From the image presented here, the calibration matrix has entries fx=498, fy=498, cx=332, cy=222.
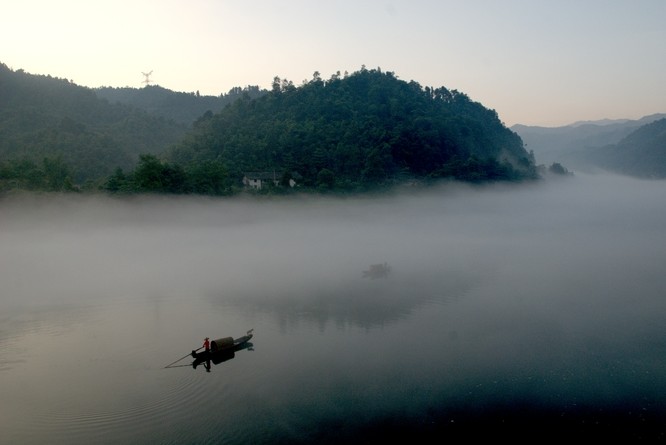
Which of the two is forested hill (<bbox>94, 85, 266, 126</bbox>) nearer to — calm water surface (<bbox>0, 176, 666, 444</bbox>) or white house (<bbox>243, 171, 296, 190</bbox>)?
white house (<bbox>243, 171, 296, 190</bbox>)

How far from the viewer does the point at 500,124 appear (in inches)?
4090

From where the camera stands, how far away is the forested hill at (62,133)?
1528 inches

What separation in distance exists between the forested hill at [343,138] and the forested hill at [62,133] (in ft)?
24.8

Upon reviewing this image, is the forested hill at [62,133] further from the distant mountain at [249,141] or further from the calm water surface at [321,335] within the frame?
the calm water surface at [321,335]

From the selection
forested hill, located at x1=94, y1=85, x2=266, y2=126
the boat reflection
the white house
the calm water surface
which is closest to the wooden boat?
the boat reflection

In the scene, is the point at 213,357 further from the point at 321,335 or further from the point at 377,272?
the point at 377,272

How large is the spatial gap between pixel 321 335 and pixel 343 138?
134ft

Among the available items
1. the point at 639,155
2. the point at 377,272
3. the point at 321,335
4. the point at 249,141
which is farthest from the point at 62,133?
the point at 639,155

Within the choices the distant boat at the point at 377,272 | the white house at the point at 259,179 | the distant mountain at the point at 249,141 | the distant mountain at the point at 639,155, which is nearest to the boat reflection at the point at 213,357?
the distant boat at the point at 377,272

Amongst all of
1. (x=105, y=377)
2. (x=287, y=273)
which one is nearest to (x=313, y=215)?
(x=287, y=273)

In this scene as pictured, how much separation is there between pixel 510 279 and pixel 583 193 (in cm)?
7523

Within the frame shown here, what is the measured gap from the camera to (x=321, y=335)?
1678cm

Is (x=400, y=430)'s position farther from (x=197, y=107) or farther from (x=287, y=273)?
(x=197, y=107)

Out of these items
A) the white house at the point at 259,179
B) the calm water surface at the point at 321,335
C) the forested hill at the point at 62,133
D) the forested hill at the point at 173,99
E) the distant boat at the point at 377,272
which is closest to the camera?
the calm water surface at the point at 321,335
